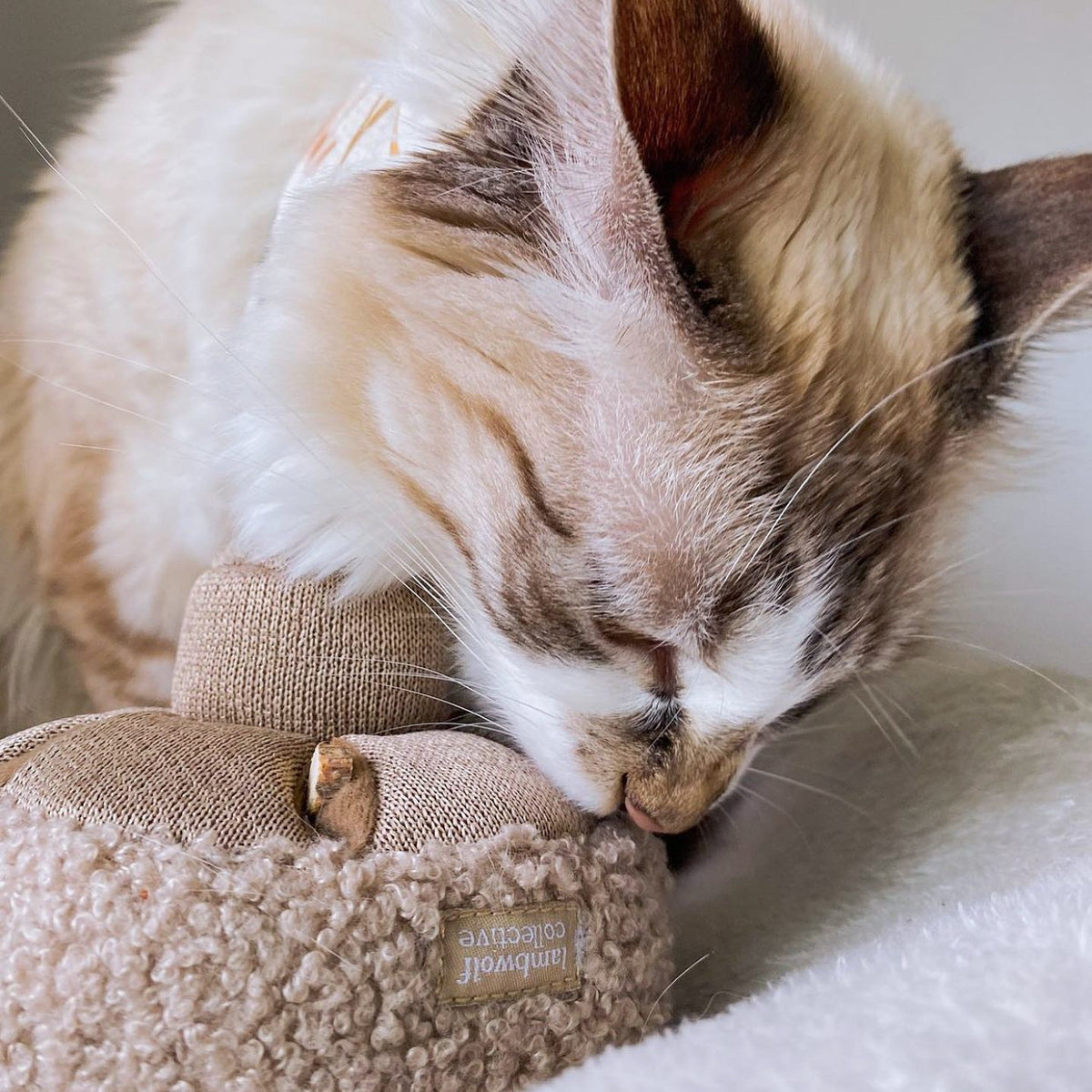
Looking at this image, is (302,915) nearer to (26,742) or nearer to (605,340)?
(26,742)

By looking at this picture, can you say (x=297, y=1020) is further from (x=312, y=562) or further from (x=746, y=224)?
(x=746, y=224)

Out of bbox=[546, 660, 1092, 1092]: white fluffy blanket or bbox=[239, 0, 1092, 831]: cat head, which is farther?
bbox=[239, 0, 1092, 831]: cat head

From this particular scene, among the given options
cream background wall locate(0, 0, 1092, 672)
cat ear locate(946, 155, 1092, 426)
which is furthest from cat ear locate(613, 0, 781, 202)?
cream background wall locate(0, 0, 1092, 672)

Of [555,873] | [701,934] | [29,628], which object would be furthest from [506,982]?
[29,628]

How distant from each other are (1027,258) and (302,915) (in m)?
0.81

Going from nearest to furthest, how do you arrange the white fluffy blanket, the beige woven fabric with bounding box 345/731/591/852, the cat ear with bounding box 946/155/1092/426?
1. the white fluffy blanket
2. the beige woven fabric with bounding box 345/731/591/852
3. the cat ear with bounding box 946/155/1092/426

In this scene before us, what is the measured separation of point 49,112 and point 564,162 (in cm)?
122

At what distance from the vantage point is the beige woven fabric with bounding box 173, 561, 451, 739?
2.52ft

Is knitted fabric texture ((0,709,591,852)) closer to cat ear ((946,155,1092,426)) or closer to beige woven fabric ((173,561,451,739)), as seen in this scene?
beige woven fabric ((173,561,451,739))

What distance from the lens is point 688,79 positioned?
0.61m

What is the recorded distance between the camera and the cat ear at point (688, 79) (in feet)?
1.88

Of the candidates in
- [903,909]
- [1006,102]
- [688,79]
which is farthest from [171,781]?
[1006,102]

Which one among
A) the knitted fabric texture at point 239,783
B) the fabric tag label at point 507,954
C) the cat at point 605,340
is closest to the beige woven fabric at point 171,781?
the knitted fabric texture at point 239,783

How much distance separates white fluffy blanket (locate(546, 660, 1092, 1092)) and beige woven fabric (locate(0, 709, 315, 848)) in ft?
0.76
